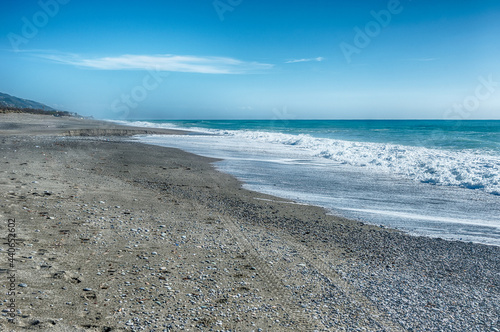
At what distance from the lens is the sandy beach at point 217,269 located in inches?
150

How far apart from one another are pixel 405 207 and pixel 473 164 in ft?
31.4

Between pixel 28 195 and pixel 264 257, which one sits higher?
pixel 28 195

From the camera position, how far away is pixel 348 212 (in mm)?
8859

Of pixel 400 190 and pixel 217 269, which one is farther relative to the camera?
pixel 400 190

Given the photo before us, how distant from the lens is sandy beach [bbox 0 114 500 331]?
12.5 feet

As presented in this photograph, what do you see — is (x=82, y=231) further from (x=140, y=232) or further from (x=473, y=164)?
(x=473, y=164)

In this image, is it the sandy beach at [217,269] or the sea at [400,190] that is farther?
the sea at [400,190]

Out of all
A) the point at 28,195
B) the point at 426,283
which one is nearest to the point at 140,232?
the point at 28,195

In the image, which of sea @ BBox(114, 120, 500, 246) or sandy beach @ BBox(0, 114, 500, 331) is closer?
sandy beach @ BBox(0, 114, 500, 331)

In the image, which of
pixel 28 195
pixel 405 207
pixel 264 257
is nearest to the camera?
pixel 264 257

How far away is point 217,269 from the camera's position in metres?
5.07

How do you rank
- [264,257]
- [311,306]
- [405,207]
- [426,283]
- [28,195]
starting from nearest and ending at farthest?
[311,306]
[426,283]
[264,257]
[28,195]
[405,207]

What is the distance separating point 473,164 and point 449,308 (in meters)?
14.9

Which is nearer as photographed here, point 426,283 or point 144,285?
point 144,285
